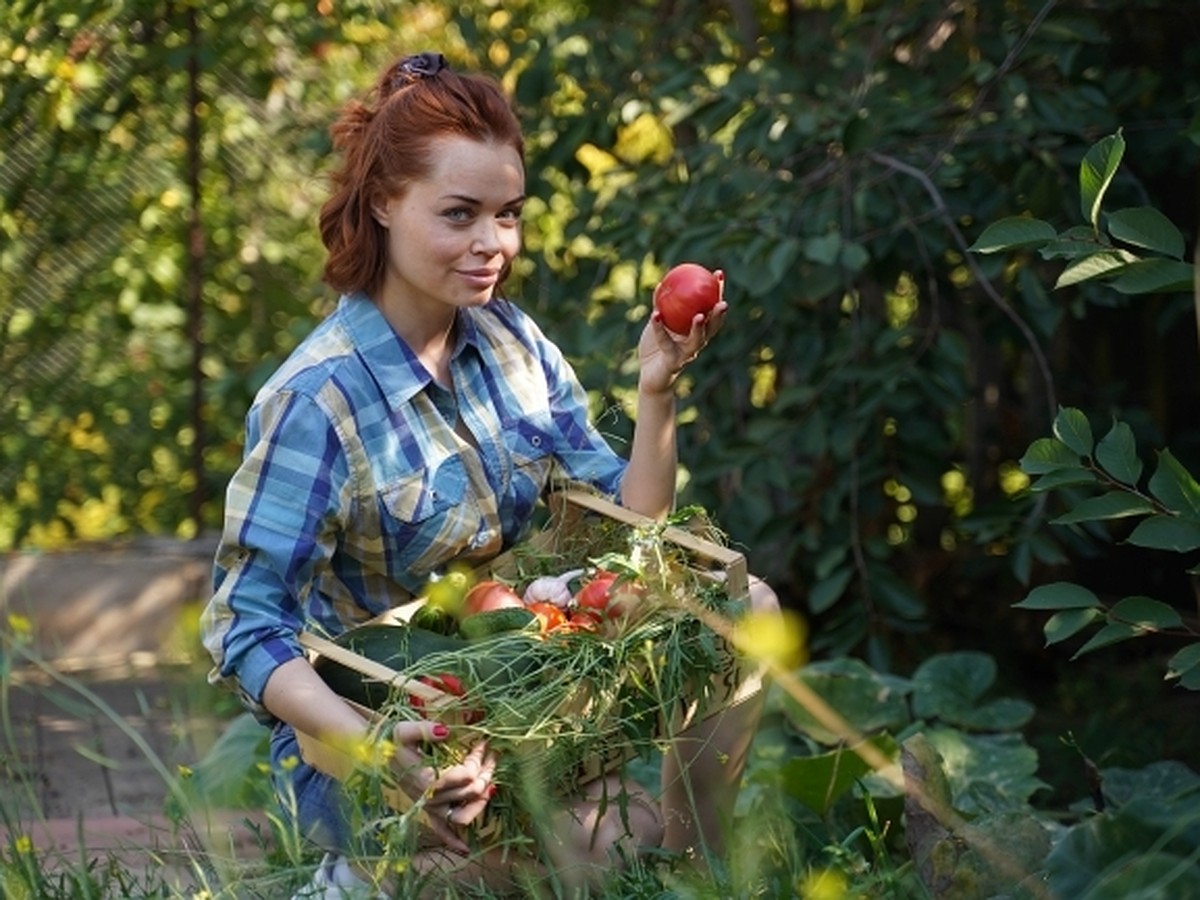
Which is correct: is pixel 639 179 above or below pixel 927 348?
above

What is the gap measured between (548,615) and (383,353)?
480 mm

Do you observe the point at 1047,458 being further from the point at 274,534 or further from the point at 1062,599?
the point at 274,534

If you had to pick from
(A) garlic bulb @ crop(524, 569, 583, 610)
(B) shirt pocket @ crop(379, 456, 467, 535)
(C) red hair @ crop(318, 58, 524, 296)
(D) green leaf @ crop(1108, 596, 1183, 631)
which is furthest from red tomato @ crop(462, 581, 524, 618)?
(D) green leaf @ crop(1108, 596, 1183, 631)

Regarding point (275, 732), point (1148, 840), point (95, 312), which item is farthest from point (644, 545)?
point (95, 312)

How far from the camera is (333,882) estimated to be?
2504mm

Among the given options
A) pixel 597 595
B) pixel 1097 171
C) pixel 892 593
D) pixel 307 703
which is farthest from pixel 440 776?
pixel 892 593

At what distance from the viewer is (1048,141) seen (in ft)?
12.0

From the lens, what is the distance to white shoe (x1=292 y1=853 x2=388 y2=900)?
2404 millimetres

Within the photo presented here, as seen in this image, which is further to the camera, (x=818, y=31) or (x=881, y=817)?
(x=818, y=31)

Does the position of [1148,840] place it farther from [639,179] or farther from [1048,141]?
[639,179]

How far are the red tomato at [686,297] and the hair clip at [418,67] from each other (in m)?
0.47

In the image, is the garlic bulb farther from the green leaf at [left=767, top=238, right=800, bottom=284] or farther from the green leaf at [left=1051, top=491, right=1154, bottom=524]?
the green leaf at [left=767, top=238, right=800, bottom=284]

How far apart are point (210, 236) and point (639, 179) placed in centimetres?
155

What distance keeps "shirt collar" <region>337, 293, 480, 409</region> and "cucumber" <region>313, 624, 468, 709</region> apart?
34cm
